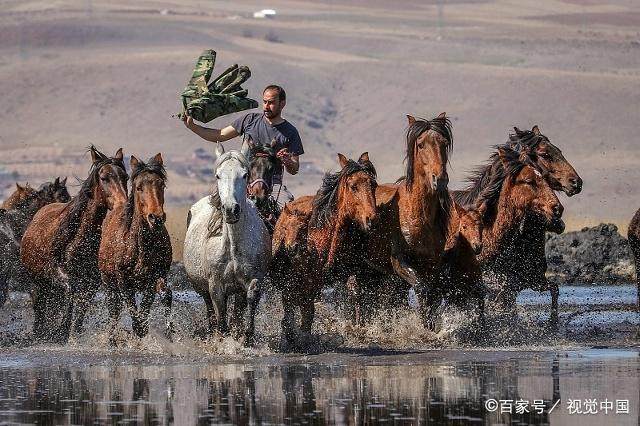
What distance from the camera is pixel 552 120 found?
74312 millimetres

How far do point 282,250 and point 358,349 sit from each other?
1.08 m

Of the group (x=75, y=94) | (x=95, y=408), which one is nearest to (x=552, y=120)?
(x=75, y=94)

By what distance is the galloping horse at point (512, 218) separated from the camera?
15.3 m

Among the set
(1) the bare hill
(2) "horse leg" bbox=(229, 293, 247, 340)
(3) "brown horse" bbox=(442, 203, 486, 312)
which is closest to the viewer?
(2) "horse leg" bbox=(229, 293, 247, 340)

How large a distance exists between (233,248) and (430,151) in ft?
6.37

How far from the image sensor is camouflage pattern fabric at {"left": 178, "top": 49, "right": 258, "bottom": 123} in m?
15.0

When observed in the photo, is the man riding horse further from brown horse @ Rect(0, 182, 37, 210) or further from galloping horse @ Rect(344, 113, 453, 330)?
brown horse @ Rect(0, 182, 37, 210)

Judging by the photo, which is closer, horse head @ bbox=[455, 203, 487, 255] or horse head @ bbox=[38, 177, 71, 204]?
horse head @ bbox=[455, 203, 487, 255]

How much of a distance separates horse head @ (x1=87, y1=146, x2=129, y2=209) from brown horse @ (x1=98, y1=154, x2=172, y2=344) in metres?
0.23

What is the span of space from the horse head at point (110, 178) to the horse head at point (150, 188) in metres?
0.77

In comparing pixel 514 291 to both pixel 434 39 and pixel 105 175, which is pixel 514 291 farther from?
pixel 434 39

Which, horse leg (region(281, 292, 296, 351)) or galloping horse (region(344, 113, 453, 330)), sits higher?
galloping horse (region(344, 113, 453, 330))

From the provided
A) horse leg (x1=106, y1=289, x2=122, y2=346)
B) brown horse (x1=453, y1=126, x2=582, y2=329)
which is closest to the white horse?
horse leg (x1=106, y1=289, x2=122, y2=346)

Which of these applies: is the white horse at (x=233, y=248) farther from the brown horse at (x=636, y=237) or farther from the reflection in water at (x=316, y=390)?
the brown horse at (x=636, y=237)
